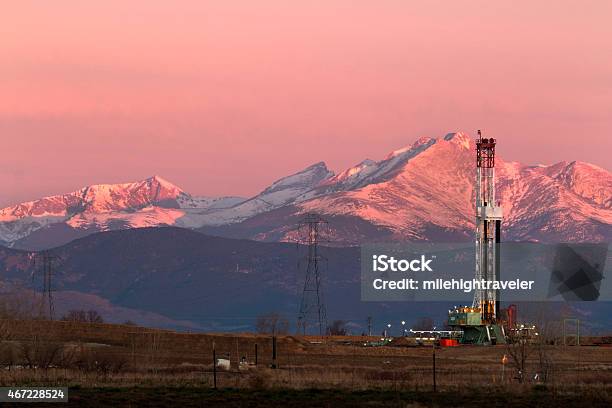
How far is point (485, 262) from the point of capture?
167625 millimetres

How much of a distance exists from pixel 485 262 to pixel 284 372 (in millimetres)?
78838

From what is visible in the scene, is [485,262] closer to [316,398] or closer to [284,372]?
[284,372]

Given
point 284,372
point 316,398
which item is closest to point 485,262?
point 284,372

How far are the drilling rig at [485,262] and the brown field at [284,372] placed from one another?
1159 cm

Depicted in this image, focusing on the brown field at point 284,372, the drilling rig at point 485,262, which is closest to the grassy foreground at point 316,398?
the brown field at point 284,372

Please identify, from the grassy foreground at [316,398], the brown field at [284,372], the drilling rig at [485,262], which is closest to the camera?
the grassy foreground at [316,398]

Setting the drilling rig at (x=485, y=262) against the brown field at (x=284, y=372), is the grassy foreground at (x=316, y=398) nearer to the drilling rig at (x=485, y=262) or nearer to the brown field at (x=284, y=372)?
the brown field at (x=284, y=372)

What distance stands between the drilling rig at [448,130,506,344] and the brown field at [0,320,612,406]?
1159 cm

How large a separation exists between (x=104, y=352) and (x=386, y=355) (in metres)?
36.3

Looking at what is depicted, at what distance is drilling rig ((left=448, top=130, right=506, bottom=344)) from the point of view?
160500mm

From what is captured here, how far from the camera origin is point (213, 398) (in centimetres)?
6775

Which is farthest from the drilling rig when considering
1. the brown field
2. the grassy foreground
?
the grassy foreground

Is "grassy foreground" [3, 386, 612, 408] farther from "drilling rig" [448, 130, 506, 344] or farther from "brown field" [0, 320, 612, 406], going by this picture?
"drilling rig" [448, 130, 506, 344]

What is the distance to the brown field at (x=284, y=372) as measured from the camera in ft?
225
